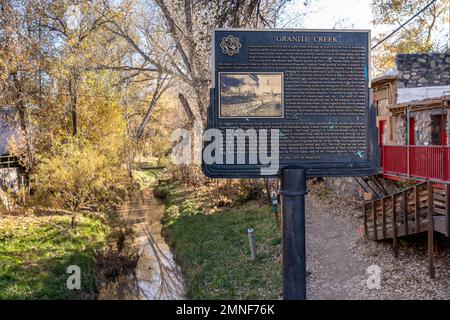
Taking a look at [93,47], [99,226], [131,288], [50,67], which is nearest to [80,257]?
[131,288]

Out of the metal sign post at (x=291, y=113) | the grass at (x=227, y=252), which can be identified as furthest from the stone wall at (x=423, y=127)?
the metal sign post at (x=291, y=113)

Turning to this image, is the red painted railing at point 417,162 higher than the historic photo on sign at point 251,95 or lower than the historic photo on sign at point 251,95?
lower

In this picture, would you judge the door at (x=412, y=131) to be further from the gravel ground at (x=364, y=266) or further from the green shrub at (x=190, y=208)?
the green shrub at (x=190, y=208)

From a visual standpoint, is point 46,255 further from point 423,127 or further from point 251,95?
point 423,127

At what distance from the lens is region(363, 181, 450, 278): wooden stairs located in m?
9.02

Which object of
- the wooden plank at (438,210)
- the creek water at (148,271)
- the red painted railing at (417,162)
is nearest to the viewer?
the wooden plank at (438,210)

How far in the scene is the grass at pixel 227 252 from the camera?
1095cm

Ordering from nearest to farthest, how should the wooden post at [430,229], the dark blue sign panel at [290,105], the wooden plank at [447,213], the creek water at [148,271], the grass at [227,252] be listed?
the dark blue sign panel at [290,105] → the wooden plank at [447,213] → the wooden post at [430,229] → the grass at [227,252] → the creek water at [148,271]

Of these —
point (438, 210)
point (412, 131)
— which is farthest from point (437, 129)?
point (438, 210)

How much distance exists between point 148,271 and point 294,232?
35.0ft

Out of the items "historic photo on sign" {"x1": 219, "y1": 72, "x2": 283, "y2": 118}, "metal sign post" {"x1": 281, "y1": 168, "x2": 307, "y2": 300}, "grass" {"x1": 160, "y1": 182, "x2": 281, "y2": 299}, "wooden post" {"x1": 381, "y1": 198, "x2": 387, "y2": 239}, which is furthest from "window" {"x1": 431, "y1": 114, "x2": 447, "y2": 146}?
"historic photo on sign" {"x1": 219, "y1": 72, "x2": 283, "y2": 118}

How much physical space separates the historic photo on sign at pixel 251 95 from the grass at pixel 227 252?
20.3ft

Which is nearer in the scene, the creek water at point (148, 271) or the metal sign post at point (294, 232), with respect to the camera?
the metal sign post at point (294, 232)
